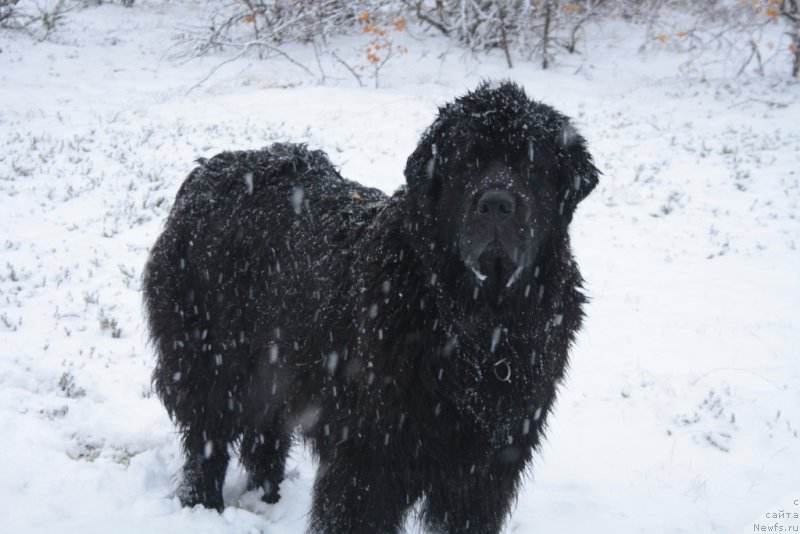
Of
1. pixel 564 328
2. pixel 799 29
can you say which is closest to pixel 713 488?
→ pixel 564 328

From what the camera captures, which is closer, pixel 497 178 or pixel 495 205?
pixel 495 205

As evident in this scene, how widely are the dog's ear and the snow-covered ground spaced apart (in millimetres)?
2048

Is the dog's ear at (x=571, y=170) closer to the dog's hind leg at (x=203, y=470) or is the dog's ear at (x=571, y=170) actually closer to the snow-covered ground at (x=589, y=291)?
the snow-covered ground at (x=589, y=291)

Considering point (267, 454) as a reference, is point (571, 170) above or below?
above

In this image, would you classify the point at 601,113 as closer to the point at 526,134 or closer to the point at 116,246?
the point at 116,246

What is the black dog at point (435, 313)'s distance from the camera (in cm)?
262

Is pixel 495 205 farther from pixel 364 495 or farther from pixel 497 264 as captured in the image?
pixel 364 495

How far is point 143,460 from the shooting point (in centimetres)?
386

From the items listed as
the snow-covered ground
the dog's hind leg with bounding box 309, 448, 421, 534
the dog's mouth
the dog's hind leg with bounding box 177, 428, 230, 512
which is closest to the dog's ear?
the dog's mouth

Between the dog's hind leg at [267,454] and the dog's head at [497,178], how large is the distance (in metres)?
1.92

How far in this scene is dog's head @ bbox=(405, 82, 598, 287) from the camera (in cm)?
250

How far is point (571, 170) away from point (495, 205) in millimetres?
608

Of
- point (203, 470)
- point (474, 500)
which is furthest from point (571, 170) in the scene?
point (203, 470)

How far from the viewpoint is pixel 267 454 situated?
152 inches
